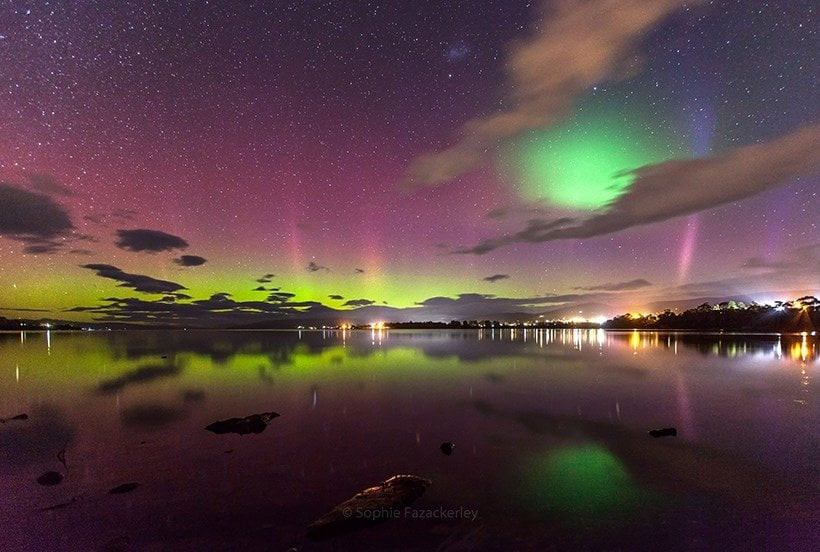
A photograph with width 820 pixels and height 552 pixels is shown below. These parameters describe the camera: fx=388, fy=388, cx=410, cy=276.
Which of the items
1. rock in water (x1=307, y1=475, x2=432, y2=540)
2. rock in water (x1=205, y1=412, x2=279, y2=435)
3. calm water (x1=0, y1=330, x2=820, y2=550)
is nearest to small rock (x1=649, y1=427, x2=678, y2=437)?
calm water (x1=0, y1=330, x2=820, y2=550)

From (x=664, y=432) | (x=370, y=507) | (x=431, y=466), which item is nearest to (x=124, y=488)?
(x=370, y=507)

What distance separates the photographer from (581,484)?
41.4 feet

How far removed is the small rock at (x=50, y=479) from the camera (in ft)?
43.1

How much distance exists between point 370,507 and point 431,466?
4.23 meters

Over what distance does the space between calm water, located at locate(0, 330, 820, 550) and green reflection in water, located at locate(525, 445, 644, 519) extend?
79 mm

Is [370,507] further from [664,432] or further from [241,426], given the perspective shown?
[664,432]

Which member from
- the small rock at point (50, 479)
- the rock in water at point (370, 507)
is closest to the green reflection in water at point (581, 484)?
the rock in water at point (370, 507)

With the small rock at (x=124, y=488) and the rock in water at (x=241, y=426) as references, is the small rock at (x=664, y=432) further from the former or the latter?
the small rock at (x=124, y=488)

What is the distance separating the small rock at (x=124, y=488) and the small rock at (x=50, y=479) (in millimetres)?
2605

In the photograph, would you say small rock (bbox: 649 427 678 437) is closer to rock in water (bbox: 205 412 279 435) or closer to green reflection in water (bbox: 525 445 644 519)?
green reflection in water (bbox: 525 445 644 519)

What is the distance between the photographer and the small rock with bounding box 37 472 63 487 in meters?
13.1

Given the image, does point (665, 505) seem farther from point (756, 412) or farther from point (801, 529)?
point (756, 412)

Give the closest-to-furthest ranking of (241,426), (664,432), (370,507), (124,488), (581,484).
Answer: (370,507) < (124,488) < (581,484) < (664,432) < (241,426)

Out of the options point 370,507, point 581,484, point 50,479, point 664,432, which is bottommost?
point 664,432
